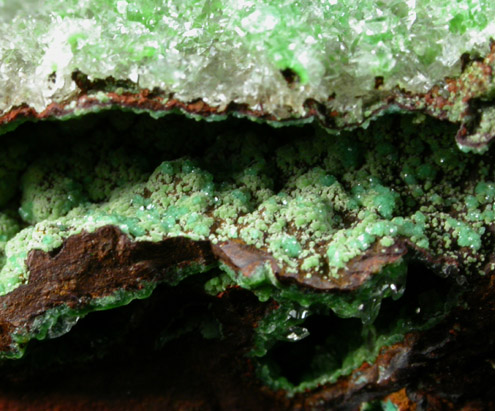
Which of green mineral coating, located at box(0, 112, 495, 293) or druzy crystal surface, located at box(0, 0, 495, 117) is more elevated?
druzy crystal surface, located at box(0, 0, 495, 117)

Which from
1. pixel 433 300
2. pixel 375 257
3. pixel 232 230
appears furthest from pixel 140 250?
pixel 433 300

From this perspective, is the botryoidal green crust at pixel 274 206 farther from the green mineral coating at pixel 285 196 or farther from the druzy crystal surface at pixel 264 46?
the druzy crystal surface at pixel 264 46

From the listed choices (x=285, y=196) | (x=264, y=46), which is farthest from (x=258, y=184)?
(x=264, y=46)

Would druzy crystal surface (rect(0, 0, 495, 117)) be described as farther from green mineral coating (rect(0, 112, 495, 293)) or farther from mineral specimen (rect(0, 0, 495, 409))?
green mineral coating (rect(0, 112, 495, 293))

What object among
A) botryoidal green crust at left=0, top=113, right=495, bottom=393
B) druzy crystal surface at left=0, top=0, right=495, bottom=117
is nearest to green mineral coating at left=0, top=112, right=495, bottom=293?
botryoidal green crust at left=0, top=113, right=495, bottom=393

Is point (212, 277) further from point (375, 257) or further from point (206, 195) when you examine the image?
point (375, 257)

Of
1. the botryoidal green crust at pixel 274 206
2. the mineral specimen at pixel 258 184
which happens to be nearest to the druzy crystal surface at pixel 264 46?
the mineral specimen at pixel 258 184

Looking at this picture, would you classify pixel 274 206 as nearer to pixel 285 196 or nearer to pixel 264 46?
pixel 285 196
